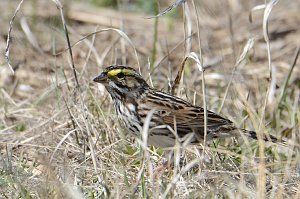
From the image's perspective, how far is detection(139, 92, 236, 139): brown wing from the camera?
19.4 ft

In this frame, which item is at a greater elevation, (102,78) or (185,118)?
(102,78)

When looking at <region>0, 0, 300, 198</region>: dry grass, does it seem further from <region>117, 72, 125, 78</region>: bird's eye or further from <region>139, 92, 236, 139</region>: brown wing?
<region>117, 72, 125, 78</region>: bird's eye

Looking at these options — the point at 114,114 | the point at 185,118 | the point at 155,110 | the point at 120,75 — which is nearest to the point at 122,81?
the point at 120,75

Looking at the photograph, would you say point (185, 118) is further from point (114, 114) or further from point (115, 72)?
point (114, 114)

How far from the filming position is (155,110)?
5.82 metres

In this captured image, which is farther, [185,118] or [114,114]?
[114,114]

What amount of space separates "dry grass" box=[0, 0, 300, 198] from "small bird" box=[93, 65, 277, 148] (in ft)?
0.48

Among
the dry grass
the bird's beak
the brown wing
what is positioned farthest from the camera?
the brown wing

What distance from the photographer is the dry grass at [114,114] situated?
524 centimetres

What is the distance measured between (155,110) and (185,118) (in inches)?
9.3

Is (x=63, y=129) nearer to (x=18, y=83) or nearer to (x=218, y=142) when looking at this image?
(x=218, y=142)

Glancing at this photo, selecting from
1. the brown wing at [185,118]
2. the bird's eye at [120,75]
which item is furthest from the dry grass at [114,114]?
the bird's eye at [120,75]

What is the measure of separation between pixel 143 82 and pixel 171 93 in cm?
57

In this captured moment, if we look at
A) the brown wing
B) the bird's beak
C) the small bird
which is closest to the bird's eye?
the small bird
